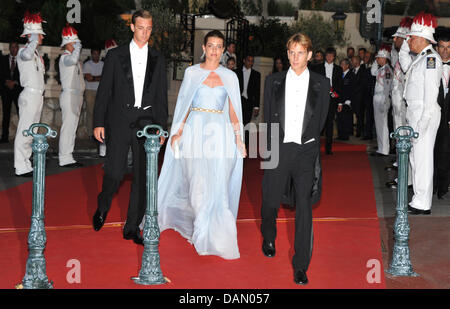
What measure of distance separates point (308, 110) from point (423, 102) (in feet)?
9.40

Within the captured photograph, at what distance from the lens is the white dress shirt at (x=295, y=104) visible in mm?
6047

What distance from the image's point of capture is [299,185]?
601 cm

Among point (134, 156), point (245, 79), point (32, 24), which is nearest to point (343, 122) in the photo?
point (245, 79)

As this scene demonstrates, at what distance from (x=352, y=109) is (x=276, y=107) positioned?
1345 cm

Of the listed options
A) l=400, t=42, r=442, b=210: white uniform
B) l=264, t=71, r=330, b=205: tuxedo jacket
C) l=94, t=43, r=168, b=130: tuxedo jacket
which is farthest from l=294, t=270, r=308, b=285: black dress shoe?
l=400, t=42, r=442, b=210: white uniform

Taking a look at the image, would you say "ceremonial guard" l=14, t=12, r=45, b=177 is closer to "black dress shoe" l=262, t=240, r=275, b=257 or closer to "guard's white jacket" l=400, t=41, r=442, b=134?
"guard's white jacket" l=400, t=41, r=442, b=134

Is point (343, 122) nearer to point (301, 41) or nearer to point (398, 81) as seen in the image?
point (398, 81)

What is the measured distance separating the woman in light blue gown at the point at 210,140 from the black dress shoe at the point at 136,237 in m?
0.46

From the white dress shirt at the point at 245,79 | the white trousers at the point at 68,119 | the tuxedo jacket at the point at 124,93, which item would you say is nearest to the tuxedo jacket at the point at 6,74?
the white trousers at the point at 68,119

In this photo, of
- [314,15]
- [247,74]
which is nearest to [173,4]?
[247,74]

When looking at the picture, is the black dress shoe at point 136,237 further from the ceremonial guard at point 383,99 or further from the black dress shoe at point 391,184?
the ceremonial guard at point 383,99

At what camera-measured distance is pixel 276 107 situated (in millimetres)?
6176
